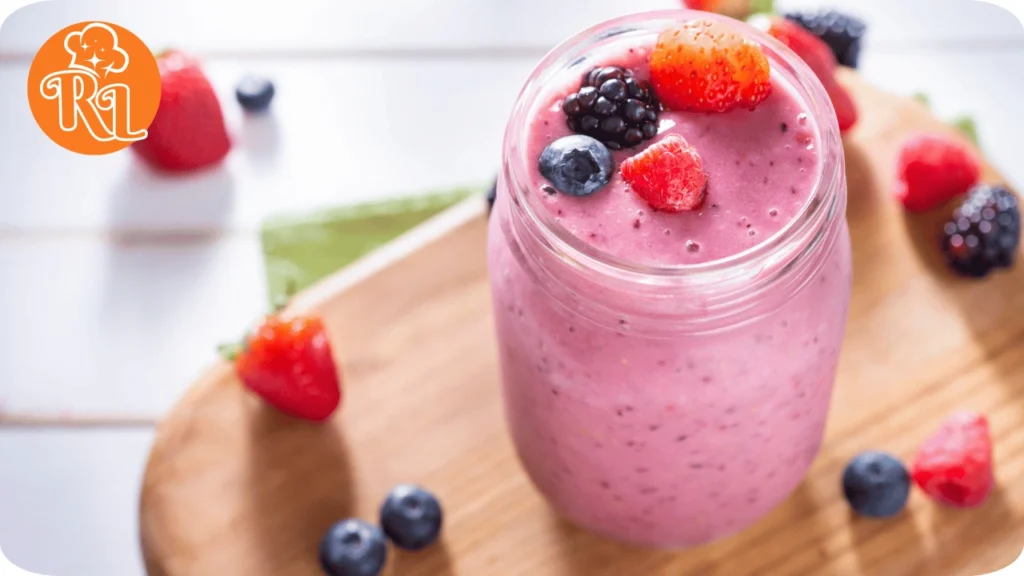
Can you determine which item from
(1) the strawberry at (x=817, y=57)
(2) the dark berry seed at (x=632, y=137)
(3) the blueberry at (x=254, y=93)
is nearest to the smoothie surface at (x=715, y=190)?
(2) the dark berry seed at (x=632, y=137)

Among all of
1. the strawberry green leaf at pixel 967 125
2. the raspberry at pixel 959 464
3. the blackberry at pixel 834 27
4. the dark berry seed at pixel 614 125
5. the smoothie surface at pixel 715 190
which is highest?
the dark berry seed at pixel 614 125

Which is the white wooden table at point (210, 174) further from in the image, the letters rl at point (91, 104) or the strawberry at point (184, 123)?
the letters rl at point (91, 104)

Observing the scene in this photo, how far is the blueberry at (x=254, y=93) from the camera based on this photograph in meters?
1.93

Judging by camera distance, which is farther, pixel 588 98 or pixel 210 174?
pixel 210 174

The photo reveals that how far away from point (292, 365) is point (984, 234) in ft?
2.96

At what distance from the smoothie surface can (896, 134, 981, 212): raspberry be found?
0.56 metres

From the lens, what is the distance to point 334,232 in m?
1.80

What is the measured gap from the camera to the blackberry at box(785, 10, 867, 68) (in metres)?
1.74

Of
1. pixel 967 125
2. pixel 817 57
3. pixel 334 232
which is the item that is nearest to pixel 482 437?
pixel 334 232

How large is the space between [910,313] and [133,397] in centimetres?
110

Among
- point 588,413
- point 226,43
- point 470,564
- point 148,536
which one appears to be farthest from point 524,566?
point 226,43

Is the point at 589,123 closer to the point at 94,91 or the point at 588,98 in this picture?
the point at 588,98

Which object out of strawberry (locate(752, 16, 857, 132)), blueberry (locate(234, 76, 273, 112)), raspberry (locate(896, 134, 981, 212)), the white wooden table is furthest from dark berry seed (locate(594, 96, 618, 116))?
blueberry (locate(234, 76, 273, 112))

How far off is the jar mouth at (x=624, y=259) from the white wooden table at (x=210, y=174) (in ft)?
2.49
